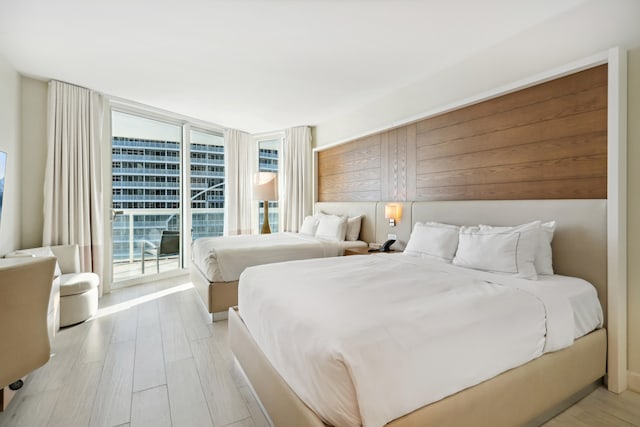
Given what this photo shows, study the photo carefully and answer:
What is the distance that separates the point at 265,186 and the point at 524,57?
3.88 meters

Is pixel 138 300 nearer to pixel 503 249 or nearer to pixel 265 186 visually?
pixel 265 186

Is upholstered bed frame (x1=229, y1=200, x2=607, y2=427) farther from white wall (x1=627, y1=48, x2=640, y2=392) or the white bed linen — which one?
the white bed linen

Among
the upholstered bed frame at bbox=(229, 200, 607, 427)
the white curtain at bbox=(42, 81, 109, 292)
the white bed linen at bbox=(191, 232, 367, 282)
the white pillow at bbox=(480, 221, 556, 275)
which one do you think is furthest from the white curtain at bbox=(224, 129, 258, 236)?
the white pillow at bbox=(480, 221, 556, 275)

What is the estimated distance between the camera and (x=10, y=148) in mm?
2973

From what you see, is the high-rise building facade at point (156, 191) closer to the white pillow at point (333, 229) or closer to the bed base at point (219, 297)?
the bed base at point (219, 297)

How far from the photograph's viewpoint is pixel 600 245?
6.32ft

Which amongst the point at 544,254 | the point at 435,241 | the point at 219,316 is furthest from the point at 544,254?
the point at 219,316

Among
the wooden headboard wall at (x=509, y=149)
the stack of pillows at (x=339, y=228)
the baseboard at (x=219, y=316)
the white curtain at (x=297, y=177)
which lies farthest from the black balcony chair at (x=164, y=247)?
the wooden headboard wall at (x=509, y=149)

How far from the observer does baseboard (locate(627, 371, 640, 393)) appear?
6.13 ft

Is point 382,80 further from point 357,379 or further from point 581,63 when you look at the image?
point 357,379

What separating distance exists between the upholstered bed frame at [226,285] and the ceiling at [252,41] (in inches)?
60.4

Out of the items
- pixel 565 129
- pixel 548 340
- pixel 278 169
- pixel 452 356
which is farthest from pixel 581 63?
pixel 278 169

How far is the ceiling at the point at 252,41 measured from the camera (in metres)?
2.09

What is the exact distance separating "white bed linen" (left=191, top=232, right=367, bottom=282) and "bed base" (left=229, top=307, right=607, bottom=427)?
1161 millimetres
